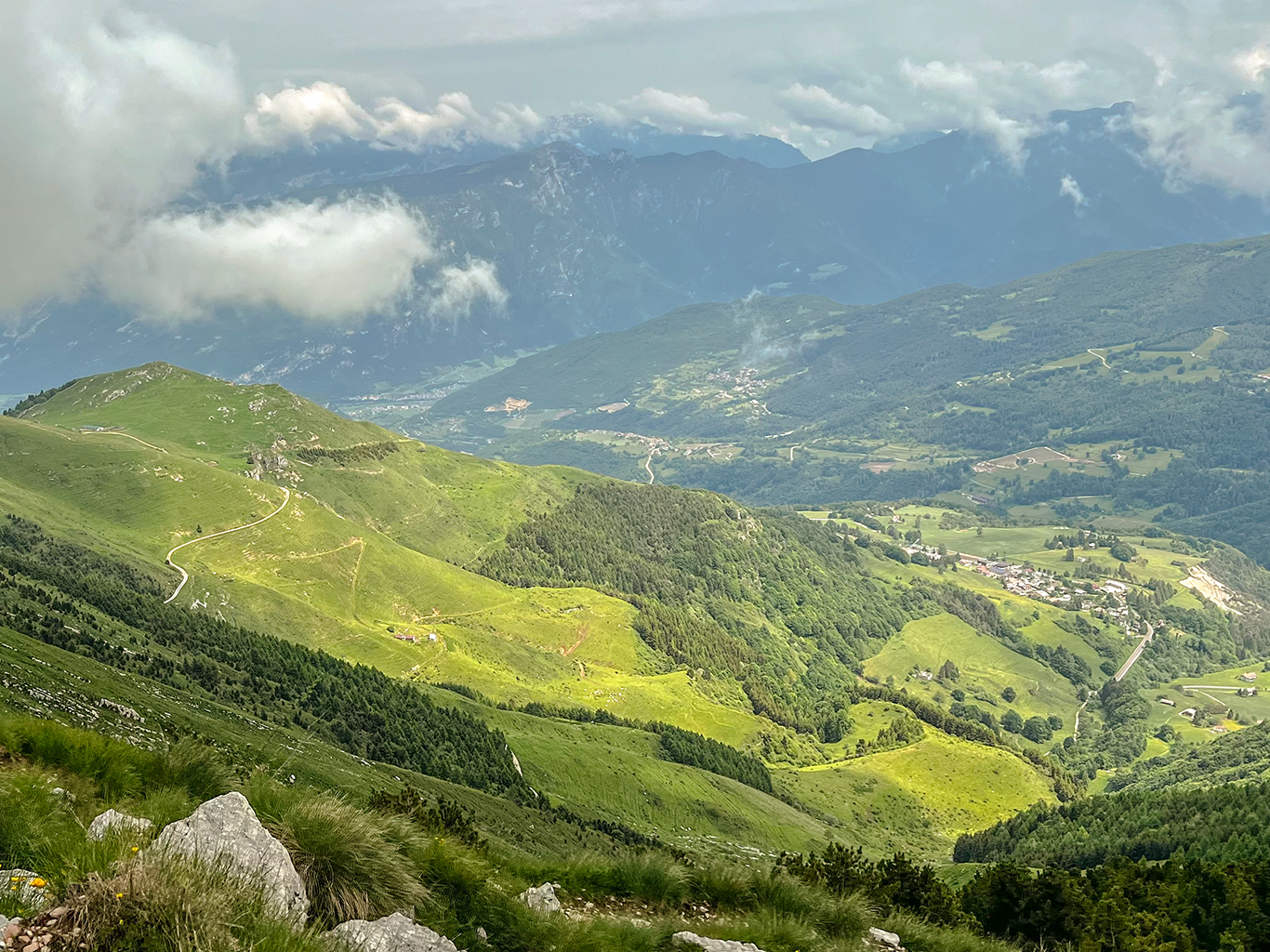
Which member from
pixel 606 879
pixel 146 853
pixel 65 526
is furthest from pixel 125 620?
pixel 146 853

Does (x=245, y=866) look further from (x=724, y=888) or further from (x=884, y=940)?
Result: (x=884, y=940)

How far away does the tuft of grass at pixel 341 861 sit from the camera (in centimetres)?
1462

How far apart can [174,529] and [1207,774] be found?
20107 cm

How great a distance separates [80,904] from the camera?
10.0 metres

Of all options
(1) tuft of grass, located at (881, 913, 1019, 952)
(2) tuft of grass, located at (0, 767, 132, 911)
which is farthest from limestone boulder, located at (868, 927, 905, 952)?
(2) tuft of grass, located at (0, 767, 132, 911)

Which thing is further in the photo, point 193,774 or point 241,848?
point 193,774

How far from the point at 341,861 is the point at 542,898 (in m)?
5.94

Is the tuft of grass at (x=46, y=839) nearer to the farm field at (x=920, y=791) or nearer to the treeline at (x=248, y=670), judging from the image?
the treeline at (x=248, y=670)

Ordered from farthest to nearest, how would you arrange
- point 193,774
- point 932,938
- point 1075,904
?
1. point 1075,904
2. point 932,938
3. point 193,774

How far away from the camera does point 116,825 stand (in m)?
13.5

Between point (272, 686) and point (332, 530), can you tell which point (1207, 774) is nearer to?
point (272, 686)

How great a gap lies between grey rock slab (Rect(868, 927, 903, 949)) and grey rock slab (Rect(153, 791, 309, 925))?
14325 mm

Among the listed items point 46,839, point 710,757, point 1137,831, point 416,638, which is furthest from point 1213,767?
point 46,839

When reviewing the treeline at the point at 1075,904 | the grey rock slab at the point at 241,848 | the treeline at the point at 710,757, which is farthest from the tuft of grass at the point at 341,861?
the treeline at the point at 710,757
